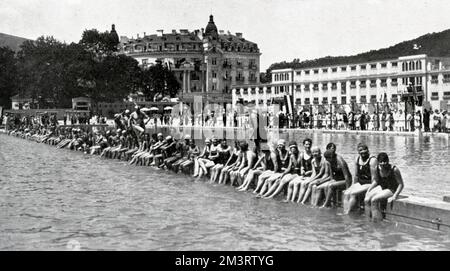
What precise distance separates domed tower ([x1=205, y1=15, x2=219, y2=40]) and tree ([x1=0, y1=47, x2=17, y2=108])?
60782mm

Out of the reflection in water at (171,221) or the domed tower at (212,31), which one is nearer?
the reflection in water at (171,221)

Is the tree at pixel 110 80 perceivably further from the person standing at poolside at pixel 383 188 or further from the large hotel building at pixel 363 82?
the person standing at poolside at pixel 383 188

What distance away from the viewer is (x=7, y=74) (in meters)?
89.1

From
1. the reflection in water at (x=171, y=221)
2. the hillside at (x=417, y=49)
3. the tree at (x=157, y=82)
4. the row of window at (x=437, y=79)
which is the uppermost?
the hillside at (x=417, y=49)

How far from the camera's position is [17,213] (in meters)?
13.9

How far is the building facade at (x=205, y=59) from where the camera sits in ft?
461

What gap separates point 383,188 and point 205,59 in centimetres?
13169

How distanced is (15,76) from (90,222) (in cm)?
8345

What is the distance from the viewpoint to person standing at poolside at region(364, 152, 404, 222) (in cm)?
1166

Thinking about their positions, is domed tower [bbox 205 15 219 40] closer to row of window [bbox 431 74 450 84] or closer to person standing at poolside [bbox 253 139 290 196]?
row of window [bbox 431 74 450 84]

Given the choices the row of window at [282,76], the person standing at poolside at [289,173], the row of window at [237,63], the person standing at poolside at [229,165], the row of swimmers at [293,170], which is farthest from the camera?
the row of window at [237,63]

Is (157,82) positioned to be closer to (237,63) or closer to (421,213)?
(237,63)

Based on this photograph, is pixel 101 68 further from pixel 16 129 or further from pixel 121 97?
pixel 16 129

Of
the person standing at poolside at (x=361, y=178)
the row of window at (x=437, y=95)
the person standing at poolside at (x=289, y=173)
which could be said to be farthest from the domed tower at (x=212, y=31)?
the person standing at poolside at (x=361, y=178)
